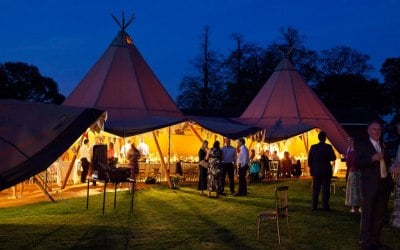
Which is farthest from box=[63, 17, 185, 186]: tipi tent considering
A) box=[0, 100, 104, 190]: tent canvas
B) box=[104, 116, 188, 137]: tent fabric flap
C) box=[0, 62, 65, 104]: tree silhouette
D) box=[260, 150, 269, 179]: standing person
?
box=[0, 62, 65, 104]: tree silhouette

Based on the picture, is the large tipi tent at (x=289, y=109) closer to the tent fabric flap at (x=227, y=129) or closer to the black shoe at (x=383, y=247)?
the tent fabric flap at (x=227, y=129)

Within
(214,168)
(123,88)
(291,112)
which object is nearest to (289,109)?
(291,112)

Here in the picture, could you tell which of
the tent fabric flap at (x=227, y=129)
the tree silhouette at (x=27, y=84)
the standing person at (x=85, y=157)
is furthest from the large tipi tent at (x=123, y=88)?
the tree silhouette at (x=27, y=84)

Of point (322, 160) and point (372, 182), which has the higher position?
point (322, 160)

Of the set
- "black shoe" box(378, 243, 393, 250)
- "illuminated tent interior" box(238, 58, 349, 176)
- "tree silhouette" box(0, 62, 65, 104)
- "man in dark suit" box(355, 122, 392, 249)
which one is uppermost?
"tree silhouette" box(0, 62, 65, 104)

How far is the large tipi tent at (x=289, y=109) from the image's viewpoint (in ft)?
76.6

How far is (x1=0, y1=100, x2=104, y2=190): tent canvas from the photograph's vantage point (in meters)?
6.87

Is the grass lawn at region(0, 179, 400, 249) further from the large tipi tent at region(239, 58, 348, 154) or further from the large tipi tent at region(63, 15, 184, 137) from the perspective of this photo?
the large tipi tent at region(239, 58, 348, 154)

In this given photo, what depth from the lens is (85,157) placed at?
16.6 m

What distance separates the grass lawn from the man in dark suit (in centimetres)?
58

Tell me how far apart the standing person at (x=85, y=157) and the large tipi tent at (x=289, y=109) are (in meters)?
8.27

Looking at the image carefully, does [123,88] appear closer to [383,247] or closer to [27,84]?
[383,247]

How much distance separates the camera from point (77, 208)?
414 inches

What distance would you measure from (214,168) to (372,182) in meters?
6.74
